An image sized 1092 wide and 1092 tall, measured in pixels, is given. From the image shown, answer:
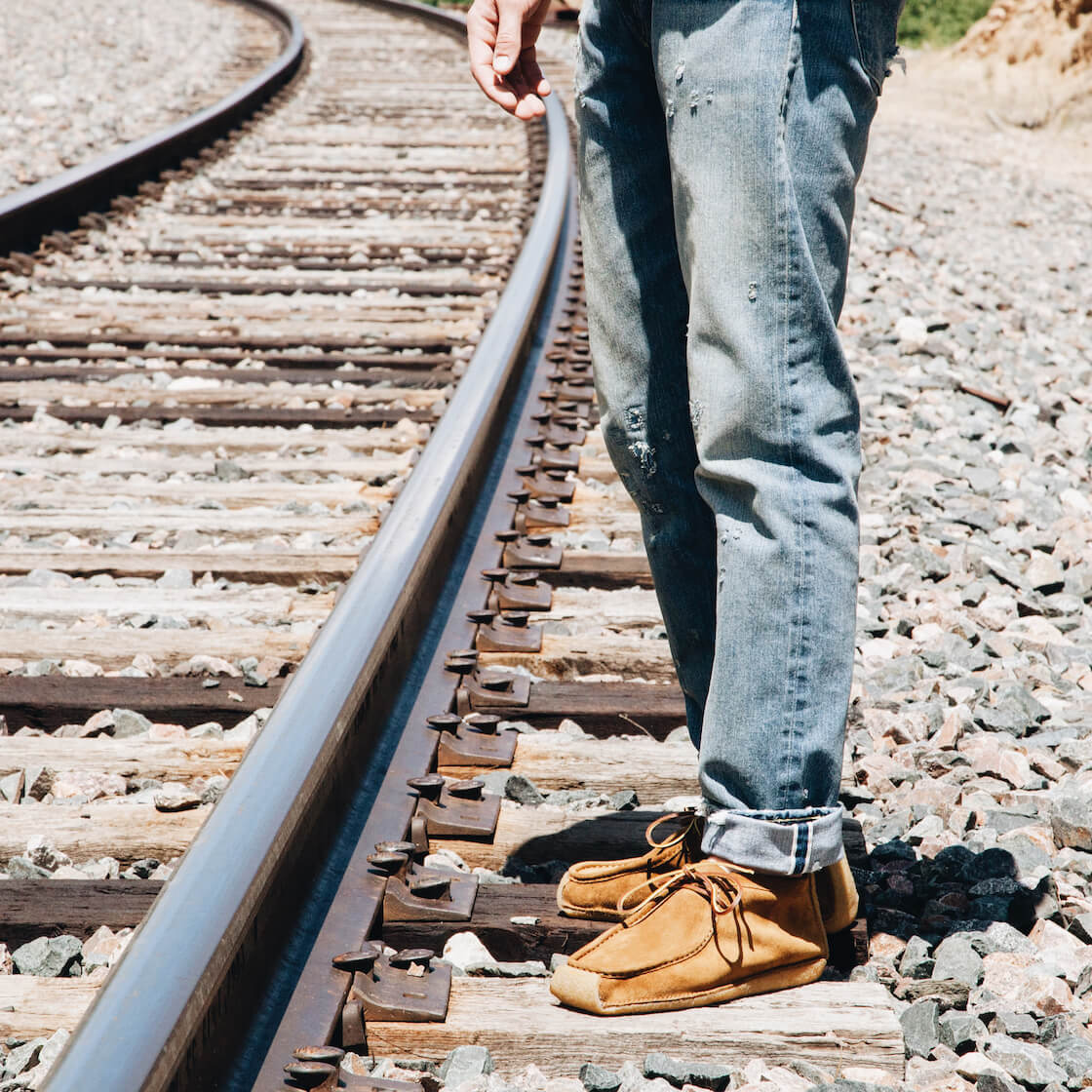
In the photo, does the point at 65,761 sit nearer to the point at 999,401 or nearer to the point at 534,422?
the point at 534,422

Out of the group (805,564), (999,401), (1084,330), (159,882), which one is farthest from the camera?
(1084,330)

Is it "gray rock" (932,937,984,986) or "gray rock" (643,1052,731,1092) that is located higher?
"gray rock" (932,937,984,986)

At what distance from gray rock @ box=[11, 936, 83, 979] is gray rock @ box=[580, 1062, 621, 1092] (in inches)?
22.9

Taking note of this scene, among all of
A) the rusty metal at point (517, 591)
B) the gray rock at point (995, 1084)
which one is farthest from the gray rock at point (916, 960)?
the rusty metal at point (517, 591)

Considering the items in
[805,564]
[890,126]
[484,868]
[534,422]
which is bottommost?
[484,868]

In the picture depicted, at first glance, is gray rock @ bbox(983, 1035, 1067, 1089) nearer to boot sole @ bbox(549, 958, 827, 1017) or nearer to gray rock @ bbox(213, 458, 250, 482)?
boot sole @ bbox(549, 958, 827, 1017)

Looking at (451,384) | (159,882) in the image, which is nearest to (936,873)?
(159,882)

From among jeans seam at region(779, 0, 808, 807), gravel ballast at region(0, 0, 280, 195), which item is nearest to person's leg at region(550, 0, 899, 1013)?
jeans seam at region(779, 0, 808, 807)

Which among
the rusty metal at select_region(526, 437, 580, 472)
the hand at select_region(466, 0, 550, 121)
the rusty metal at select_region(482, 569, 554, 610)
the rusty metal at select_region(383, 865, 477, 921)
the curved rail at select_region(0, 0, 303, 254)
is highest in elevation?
the hand at select_region(466, 0, 550, 121)

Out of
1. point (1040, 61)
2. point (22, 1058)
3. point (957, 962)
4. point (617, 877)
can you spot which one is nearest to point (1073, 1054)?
point (957, 962)

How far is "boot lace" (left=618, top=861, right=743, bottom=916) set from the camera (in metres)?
1.53

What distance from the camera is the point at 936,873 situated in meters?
1.81

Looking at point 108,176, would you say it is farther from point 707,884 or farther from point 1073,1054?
point 1073,1054

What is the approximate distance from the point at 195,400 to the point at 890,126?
27.5 ft
